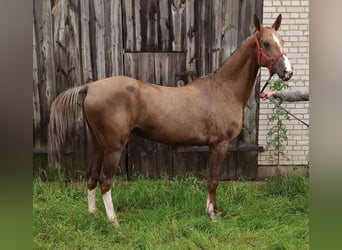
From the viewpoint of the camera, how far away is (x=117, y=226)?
12.6ft

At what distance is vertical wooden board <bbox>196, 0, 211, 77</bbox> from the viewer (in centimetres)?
528

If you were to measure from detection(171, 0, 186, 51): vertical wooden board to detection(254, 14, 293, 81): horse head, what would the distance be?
1.51 meters

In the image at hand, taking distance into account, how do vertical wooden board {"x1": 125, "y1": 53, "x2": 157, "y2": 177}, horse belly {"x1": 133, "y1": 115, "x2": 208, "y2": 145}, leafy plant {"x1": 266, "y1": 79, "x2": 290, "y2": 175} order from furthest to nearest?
vertical wooden board {"x1": 125, "y1": 53, "x2": 157, "y2": 177} → leafy plant {"x1": 266, "y1": 79, "x2": 290, "y2": 175} → horse belly {"x1": 133, "y1": 115, "x2": 208, "y2": 145}

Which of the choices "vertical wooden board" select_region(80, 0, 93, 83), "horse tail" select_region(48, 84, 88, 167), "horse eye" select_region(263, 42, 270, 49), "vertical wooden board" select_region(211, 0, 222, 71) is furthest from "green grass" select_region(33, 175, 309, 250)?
"horse eye" select_region(263, 42, 270, 49)

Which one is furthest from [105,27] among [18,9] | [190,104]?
[18,9]

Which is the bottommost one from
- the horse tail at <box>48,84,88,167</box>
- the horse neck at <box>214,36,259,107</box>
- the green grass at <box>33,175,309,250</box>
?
the green grass at <box>33,175,309,250</box>

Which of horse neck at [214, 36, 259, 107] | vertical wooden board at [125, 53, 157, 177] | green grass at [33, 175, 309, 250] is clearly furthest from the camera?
vertical wooden board at [125, 53, 157, 177]

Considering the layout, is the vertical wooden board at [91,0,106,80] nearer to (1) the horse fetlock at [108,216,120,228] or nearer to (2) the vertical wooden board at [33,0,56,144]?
(2) the vertical wooden board at [33,0,56,144]

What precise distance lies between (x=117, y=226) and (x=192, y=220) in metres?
0.77

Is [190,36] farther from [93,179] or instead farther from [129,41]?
[93,179]

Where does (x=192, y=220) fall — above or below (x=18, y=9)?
below

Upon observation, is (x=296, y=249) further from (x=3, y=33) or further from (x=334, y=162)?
(x=3, y=33)

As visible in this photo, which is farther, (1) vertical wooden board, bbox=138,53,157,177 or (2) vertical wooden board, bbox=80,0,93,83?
(1) vertical wooden board, bbox=138,53,157,177

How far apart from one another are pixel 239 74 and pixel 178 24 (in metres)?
1.47
